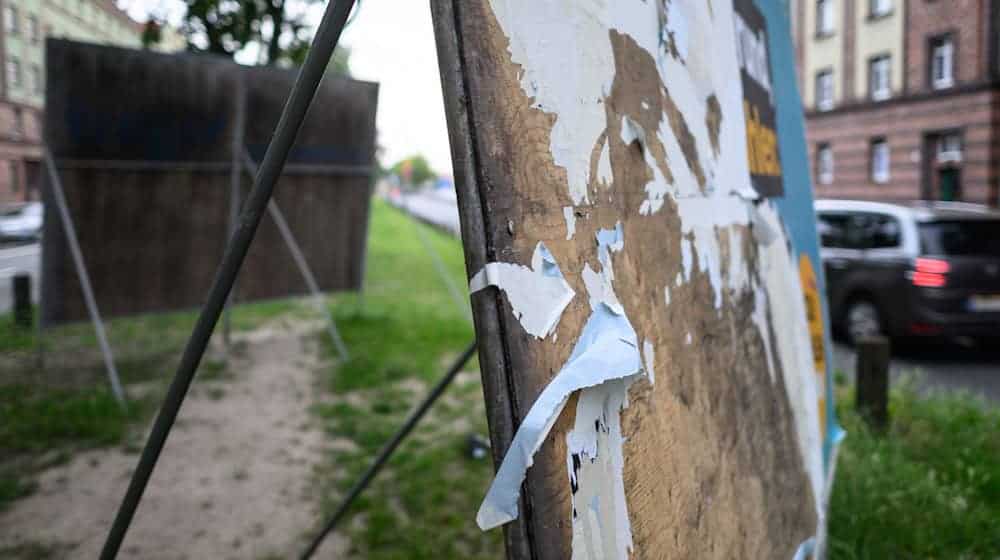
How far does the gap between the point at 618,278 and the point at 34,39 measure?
18.3ft

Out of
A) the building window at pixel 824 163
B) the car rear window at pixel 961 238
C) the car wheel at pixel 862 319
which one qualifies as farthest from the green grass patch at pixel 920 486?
the building window at pixel 824 163

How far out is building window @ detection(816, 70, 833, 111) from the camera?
21219 millimetres

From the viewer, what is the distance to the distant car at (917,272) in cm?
665

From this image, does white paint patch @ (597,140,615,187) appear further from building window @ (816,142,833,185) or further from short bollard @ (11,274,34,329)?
building window @ (816,142,833,185)

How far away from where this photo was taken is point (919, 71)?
18.1 m

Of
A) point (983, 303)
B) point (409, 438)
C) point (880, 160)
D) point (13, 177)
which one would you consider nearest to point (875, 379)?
point (409, 438)

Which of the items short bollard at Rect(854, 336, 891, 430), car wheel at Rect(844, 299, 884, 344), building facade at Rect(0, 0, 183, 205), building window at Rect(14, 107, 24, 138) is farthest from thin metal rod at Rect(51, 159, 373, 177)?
car wheel at Rect(844, 299, 884, 344)

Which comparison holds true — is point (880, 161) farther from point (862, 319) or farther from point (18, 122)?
point (18, 122)

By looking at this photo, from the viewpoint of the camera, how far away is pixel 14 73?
7.45 m

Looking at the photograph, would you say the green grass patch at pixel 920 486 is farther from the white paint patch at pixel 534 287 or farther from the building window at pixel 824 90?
the building window at pixel 824 90

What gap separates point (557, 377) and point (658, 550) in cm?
36

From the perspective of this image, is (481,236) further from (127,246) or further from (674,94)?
(127,246)

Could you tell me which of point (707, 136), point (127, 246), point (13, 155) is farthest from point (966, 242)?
point (13, 155)

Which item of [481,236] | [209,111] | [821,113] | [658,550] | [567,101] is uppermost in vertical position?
[821,113]
